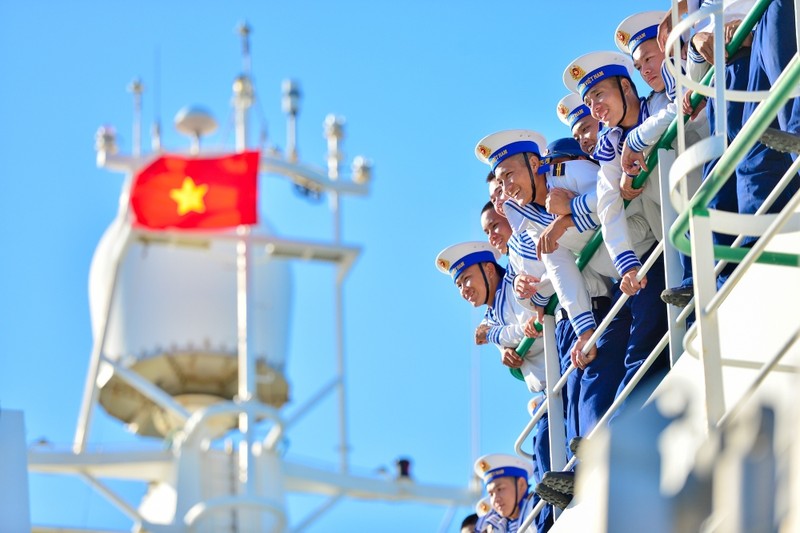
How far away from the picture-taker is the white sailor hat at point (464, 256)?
8898 millimetres

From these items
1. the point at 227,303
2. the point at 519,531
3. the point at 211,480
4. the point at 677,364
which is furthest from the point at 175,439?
the point at 677,364

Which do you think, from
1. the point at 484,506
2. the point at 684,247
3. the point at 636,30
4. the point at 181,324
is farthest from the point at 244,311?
the point at 684,247

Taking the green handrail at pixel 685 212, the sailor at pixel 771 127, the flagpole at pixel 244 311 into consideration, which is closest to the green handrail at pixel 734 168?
the green handrail at pixel 685 212

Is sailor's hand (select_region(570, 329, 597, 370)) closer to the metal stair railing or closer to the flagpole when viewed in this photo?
the metal stair railing

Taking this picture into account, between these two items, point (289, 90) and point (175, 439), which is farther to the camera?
point (289, 90)

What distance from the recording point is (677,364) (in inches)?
236

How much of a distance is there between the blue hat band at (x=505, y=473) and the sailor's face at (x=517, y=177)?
1.75 meters

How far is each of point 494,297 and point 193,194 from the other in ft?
65.8

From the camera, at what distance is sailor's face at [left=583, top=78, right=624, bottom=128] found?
7.43 m

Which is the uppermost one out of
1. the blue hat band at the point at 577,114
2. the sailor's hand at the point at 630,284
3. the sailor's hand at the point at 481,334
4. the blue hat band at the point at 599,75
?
the blue hat band at the point at 599,75

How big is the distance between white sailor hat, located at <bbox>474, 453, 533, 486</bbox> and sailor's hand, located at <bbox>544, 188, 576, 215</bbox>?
2.02 meters

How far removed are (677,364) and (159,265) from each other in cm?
2508

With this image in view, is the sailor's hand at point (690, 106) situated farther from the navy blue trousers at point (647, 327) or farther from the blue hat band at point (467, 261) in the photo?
the blue hat band at point (467, 261)

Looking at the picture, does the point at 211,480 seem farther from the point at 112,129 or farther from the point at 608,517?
the point at 608,517
